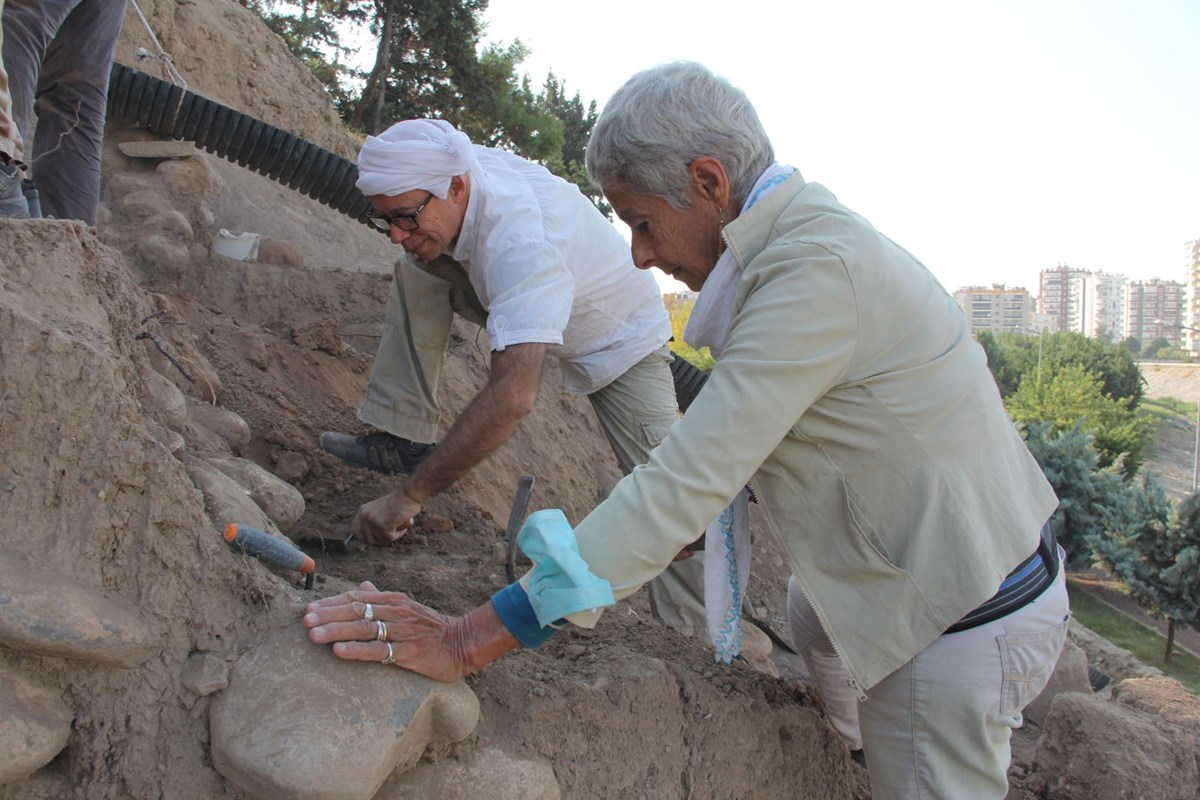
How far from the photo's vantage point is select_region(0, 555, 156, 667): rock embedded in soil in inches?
66.2

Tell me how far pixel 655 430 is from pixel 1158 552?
453 inches

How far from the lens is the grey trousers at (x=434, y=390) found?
3549mm

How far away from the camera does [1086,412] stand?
2961 centimetres

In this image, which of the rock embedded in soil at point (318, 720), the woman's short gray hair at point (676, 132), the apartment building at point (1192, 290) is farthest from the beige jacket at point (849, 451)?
the apartment building at point (1192, 290)

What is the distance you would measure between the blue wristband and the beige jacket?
13 centimetres

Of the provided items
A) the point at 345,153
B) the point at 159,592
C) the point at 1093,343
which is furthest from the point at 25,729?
the point at 1093,343

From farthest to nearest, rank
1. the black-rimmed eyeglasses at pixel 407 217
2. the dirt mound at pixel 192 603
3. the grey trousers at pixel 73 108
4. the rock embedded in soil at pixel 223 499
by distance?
the grey trousers at pixel 73 108 < the black-rimmed eyeglasses at pixel 407 217 < the rock embedded in soil at pixel 223 499 < the dirt mound at pixel 192 603

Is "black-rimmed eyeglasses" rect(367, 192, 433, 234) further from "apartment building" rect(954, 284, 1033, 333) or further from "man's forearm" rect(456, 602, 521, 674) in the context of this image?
"apartment building" rect(954, 284, 1033, 333)

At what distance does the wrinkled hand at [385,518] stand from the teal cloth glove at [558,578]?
3.96 feet

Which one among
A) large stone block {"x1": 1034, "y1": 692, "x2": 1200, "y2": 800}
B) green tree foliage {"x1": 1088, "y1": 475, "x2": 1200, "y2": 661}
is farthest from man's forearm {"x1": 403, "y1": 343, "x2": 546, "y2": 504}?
green tree foliage {"x1": 1088, "y1": 475, "x2": 1200, "y2": 661}

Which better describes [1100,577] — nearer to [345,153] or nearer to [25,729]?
[345,153]

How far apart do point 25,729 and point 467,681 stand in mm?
843

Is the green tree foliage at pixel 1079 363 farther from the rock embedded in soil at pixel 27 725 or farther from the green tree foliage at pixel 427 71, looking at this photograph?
the rock embedded in soil at pixel 27 725

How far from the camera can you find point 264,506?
106 inches
